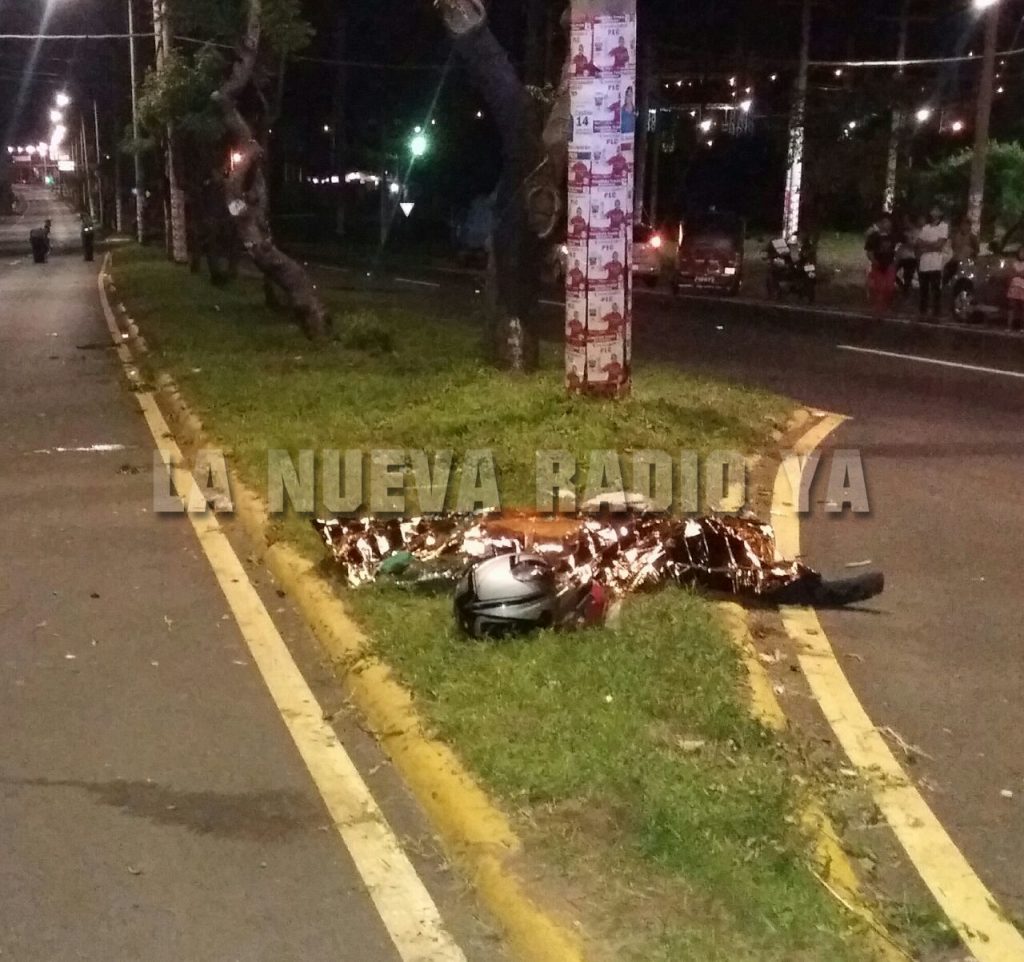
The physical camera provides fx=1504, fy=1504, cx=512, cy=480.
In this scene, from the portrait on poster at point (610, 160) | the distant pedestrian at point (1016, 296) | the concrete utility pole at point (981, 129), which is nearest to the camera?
the portrait on poster at point (610, 160)

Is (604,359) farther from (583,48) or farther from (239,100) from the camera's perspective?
(239,100)

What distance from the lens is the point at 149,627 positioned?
6930 millimetres

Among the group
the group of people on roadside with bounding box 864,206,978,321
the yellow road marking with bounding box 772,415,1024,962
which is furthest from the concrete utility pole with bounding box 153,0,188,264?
the yellow road marking with bounding box 772,415,1024,962

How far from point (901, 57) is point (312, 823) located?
39348 millimetres

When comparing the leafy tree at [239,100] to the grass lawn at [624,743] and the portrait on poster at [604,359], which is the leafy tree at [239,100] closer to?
the portrait on poster at [604,359]

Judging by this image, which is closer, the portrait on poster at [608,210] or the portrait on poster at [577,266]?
the portrait on poster at [608,210]

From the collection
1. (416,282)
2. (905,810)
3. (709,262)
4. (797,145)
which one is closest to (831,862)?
(905,810)

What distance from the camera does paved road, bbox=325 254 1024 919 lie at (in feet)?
16.6

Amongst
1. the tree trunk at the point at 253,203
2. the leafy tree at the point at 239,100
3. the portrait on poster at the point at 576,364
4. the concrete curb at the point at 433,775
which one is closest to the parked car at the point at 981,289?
the tree trunk at the point at 253,203

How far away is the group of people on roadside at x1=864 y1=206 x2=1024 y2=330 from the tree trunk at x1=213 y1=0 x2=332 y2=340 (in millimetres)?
10923

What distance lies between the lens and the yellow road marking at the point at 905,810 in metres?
3.95

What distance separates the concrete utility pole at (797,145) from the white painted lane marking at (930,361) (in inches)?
561

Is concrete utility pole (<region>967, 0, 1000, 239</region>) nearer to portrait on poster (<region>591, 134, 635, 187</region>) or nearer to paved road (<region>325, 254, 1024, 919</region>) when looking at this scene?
paved road (<region>325, 254, 1024, 919</region>)

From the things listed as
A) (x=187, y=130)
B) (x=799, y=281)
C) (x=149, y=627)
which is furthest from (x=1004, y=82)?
(x=149, y=627)
